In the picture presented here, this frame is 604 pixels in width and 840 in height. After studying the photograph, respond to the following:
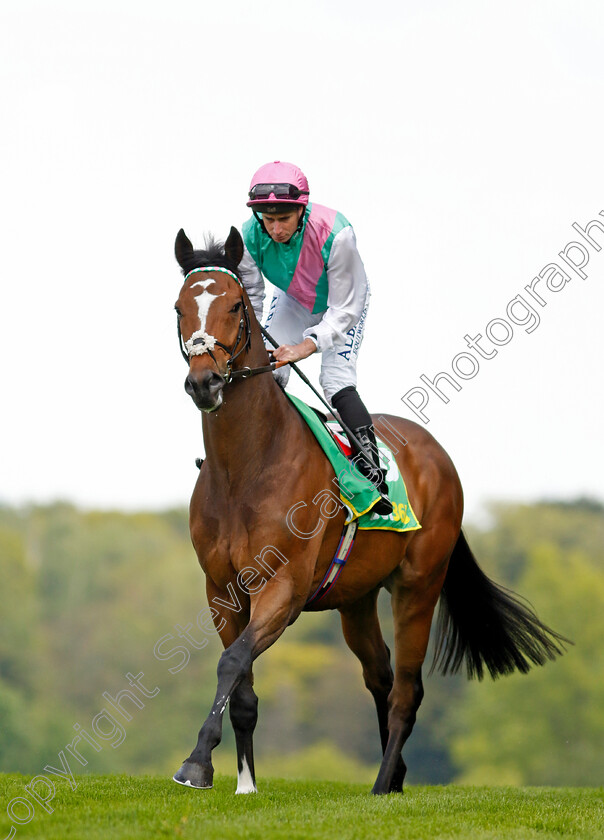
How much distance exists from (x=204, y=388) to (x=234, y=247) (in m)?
1.11

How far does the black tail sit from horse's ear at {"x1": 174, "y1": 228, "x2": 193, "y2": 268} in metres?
3.60

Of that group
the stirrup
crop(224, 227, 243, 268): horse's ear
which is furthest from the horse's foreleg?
crop(224, 227, 243, 268): horse's ear

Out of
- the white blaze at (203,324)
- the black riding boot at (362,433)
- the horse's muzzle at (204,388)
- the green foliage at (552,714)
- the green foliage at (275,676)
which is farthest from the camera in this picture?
the green foliage at (275,676)

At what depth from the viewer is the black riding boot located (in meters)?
6.76

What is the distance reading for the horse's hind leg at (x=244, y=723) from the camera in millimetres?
5770

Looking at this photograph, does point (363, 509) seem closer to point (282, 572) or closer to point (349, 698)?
point (282, 572)

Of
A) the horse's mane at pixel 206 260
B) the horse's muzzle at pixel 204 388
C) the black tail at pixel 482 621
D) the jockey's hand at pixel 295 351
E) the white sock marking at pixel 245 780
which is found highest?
the horse's mane at pixel 206 260

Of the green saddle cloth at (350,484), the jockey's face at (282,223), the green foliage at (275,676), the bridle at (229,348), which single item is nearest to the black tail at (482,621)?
the green saddle cloth at (350,484)

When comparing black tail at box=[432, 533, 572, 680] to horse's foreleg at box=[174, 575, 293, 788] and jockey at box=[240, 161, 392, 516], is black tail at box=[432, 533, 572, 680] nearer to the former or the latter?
jockey at box=[240, 161, 392, 516]

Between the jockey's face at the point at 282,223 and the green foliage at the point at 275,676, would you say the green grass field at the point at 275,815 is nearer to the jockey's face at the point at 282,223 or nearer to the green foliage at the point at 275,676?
the jockey's face at the point at 282,223

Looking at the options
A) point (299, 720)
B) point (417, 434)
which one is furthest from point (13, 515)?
point (417, 434)

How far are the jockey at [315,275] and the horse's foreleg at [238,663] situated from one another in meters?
1.25

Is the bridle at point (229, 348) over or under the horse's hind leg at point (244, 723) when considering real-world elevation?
over

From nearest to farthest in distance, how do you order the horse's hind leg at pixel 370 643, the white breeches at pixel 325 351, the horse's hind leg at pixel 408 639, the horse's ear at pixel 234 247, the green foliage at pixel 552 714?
the horse's ear at pixel 234 247, the white breeches at pixel 325 351, the horse's hind leg at pixel 408 639, the horse's hind leg at pixel 370 643, the green foliage at pixel 552 714
